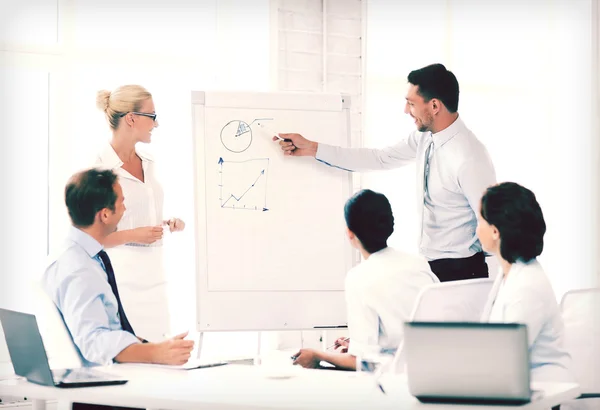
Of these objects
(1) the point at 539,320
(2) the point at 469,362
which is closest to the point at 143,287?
(1) the point at 539,320

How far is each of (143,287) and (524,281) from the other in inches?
69.4

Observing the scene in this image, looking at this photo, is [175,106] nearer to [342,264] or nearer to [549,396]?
[342,264]

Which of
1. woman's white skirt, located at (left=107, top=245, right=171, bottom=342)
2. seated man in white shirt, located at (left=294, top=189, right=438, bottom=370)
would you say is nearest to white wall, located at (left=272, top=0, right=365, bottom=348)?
woman's white skirt, located at (left=107, top=245, right=171, bottom=342)

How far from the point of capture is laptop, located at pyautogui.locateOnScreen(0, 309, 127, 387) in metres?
1.67

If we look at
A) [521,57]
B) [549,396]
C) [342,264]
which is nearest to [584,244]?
[521,57]

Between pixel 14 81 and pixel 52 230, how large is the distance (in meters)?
0.81

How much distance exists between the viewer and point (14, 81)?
387 centimetres

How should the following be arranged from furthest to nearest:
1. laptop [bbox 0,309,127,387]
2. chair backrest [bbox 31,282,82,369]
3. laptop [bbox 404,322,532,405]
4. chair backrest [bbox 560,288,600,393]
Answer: chair backrest [bbox 560,288,600,393] → chair backrest [bbox 31,282,82,369] → laptop [bbox 0,309,127,387] → laptop [bbox 404,322,532,405]

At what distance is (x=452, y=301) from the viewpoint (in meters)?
1.96

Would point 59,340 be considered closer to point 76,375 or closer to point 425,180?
point 76,375

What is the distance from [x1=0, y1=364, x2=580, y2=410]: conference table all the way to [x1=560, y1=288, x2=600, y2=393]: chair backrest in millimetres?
827

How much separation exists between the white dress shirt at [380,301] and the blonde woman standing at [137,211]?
3.71ft

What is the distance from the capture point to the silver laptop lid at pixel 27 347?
1.68 meters

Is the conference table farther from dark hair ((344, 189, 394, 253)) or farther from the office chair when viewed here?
the office chair
